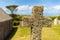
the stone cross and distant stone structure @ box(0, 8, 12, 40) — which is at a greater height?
the stone cross

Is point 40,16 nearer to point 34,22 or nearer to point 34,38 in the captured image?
point 34,22

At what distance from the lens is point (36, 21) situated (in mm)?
9461

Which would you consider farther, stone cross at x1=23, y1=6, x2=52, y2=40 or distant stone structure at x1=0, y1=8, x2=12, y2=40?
distant stone structure at x1=0, y1=8, x2=12, y2=40

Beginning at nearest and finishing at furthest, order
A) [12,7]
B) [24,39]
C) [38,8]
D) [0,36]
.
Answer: [38,8] < [0,36] < [24,39] < [12,7]

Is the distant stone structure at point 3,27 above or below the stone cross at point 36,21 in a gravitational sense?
below

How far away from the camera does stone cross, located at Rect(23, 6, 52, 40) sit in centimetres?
920

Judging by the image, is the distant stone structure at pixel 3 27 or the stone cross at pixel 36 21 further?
the distant stone structure at pixel 3 27

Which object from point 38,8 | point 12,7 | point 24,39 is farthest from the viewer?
point 12,7

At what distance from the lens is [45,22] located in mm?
9430

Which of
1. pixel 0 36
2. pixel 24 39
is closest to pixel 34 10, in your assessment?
pixel 0 36

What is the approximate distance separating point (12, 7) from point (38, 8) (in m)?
68.5

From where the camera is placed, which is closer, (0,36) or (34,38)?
(34,38)

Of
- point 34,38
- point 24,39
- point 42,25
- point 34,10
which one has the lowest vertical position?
point 24,39

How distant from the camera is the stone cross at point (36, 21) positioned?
920 cm
